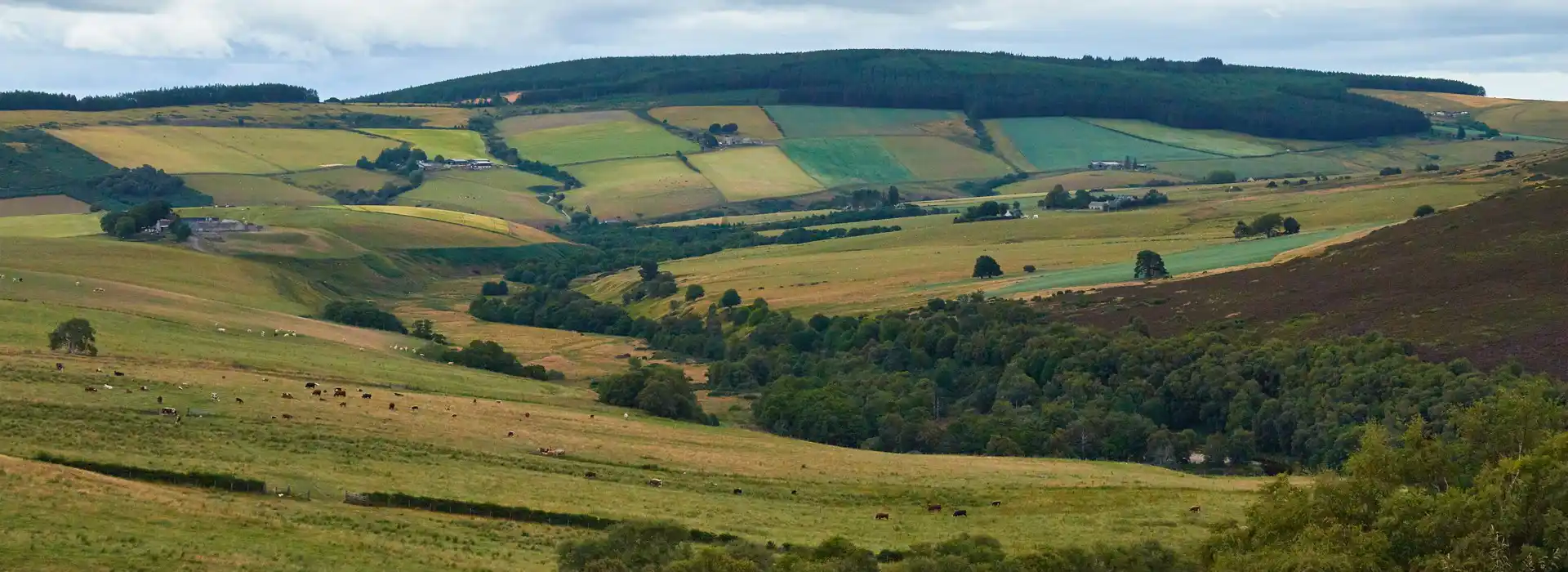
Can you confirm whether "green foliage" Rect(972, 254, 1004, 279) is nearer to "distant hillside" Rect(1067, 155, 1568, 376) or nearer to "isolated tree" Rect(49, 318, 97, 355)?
"distant hillside" Rect(1067, 155, 1568, 376)

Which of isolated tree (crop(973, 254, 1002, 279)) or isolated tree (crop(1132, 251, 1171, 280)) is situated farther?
isolated tree (crop(973, 254, 1002, 279))

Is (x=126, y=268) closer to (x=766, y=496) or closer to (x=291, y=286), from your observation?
Answer: (x=291, y=286)

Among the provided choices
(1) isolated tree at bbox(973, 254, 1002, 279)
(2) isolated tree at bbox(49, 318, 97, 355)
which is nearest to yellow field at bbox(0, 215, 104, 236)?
(2) isolated tree at bbox(49, 318, 97, 355)

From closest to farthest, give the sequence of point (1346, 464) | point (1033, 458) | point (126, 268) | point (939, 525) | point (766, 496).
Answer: point (1346, 464) < point (939, 525) < point (766, 496) < point (1033, 458) < point (126, 268)

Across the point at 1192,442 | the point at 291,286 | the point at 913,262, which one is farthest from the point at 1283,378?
the point at 291,286

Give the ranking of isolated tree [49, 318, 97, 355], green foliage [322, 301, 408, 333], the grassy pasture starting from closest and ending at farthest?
isolated tree [49, 318, 97, 355]
green foliage [322, 301, 408, 333]
the grassy pasture

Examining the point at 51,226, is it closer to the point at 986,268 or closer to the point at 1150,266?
the point at 986,268

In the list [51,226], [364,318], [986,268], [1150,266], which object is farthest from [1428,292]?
[51,226]
